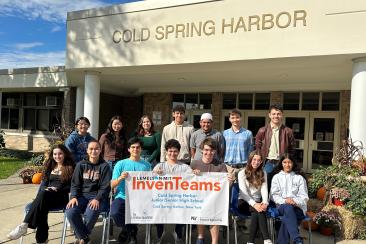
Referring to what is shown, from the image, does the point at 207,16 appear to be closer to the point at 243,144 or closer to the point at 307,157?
the point at 243,144

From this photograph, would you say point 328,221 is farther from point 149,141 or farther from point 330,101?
point 330,101

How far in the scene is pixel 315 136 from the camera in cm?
1290

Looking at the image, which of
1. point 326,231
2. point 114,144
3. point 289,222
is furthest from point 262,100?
point 289,222

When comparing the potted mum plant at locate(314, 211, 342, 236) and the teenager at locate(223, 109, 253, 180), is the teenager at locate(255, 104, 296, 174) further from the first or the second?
the potted mum plant at locate(314, 211, 342, 236)

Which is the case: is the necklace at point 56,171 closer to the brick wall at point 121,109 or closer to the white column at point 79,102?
the white column at point 79,102

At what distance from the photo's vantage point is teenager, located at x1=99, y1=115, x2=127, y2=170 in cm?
562

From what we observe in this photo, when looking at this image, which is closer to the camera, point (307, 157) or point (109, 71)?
point (109, 71)

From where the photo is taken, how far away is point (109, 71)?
33.0ft

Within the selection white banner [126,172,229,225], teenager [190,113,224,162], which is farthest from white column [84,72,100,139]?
white banner [126,172,229,225]

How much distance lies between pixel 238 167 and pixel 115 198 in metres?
1.85

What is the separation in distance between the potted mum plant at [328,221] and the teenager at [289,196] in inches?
41.7

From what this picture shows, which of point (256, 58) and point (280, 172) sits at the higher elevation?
point (256, 58)

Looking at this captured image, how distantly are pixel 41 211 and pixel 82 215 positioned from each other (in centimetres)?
50

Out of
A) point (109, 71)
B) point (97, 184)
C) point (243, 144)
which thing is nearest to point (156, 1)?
point (109, 71)
